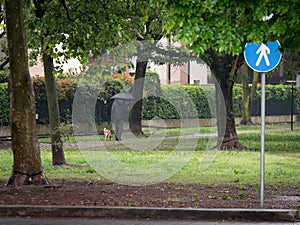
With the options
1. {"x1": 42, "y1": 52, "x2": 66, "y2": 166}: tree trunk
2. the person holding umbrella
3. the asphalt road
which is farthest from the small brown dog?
the asphalt road

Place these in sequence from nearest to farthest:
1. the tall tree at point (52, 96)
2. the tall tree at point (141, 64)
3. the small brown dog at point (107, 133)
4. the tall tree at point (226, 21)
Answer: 1. the tall tree at point (226, 21)
2. the tall tree at point (52, 96)
3. the tall tree at point (141, 64)
4. the small brown dog at point (107, 133)

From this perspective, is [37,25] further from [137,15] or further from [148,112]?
[148,112]

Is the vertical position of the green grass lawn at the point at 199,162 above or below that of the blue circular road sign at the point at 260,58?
below

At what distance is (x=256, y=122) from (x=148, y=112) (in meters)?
21.1

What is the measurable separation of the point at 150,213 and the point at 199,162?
1032 centimetres

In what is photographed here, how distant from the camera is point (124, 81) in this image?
31.1 m

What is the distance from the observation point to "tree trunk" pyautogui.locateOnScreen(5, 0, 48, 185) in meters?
13.5

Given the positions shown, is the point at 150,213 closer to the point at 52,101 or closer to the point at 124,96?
the point at 52,101

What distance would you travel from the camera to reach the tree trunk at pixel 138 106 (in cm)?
2479

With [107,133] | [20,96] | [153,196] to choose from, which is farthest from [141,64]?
[153,196]

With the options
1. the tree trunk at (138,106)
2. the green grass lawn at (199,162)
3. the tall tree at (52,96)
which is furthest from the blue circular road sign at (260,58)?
the tree trunk at (138,106)

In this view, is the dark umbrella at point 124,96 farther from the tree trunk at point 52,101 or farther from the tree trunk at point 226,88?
the tree trunk at point 52,101

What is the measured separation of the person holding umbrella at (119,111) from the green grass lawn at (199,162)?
1.07 m

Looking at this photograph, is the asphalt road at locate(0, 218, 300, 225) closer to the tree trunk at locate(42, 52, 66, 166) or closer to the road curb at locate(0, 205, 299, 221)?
the road curb at locate(0, 205, 299, 221)
